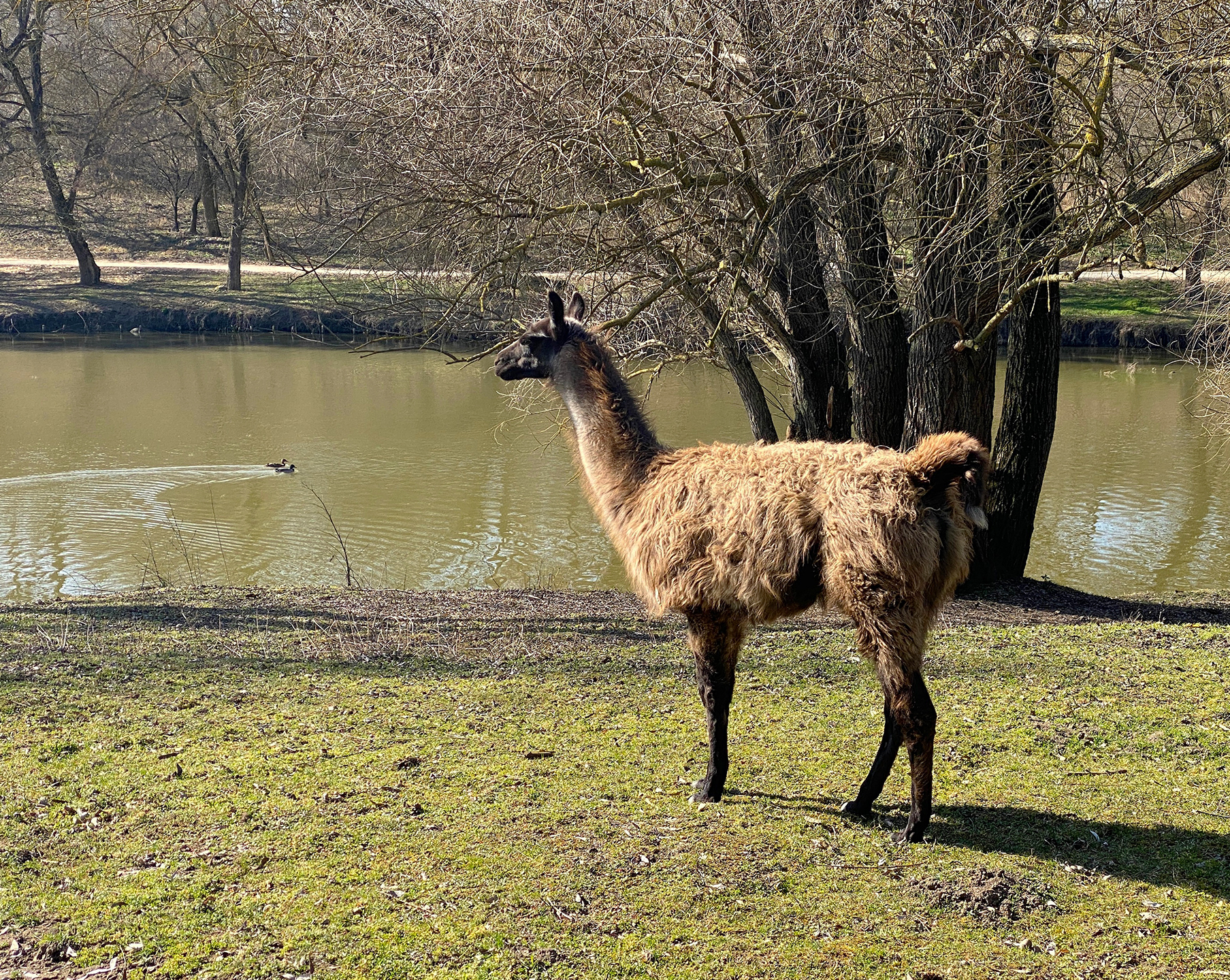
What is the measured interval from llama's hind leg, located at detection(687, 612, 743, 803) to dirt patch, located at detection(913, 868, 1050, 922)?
1.05m

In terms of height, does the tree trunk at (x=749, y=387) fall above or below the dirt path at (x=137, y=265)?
below

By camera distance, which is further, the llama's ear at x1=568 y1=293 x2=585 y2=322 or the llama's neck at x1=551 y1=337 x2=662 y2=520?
the llama's ear at x1=568 y1=293 x2=585 y2=322

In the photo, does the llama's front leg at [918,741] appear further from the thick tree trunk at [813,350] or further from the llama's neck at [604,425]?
the thick tree trunk at [813,350]

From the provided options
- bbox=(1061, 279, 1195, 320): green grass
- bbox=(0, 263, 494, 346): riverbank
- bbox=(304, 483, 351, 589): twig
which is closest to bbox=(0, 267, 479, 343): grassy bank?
bbox=(0, 263, 494, 346): riverbank

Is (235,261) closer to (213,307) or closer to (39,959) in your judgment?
(213,307)

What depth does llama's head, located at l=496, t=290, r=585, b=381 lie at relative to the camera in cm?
572

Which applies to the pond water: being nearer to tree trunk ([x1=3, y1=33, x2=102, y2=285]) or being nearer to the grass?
the grass

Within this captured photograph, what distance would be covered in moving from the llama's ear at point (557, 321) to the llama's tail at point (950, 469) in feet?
6.73

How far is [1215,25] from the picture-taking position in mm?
6844

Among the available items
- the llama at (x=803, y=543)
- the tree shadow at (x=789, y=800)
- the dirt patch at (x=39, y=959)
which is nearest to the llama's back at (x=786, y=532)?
the llama at (x=803, y=543)

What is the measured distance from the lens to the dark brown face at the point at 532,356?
19.0 ft

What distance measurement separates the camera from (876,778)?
470 centimetres

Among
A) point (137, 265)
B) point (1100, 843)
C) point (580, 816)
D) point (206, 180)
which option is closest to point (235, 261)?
point (206, 180)

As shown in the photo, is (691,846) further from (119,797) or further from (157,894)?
(119,797)
